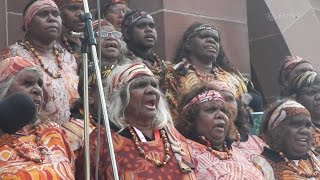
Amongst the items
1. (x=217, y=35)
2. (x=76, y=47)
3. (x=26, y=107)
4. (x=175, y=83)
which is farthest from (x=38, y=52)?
(x=26, y=107)

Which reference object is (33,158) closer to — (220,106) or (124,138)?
(124,138)

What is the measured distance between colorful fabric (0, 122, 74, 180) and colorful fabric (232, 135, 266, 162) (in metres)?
1.53

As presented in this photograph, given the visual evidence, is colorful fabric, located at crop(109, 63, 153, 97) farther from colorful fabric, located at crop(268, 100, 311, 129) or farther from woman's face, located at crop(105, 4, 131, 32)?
woman's face, located at crop(105, 4, 131, 32)

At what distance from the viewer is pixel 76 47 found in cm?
717

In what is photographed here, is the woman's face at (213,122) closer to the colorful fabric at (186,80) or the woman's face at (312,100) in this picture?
the colorful fabric at (186,80)

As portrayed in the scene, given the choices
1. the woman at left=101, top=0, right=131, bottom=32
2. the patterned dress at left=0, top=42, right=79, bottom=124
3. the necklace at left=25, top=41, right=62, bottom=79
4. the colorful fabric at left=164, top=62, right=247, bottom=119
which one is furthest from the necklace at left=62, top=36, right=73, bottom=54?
the colorful fabric at left=164, top=62, right=247, bottom=119

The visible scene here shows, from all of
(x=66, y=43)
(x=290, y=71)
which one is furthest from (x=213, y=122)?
(x=290, y=71)

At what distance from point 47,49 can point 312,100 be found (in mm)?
2215

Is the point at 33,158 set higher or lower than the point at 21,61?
lower

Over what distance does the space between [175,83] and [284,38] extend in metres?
3.64

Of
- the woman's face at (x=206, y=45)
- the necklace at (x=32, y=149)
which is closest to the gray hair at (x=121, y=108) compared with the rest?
the necklace at (x=32, y=149)

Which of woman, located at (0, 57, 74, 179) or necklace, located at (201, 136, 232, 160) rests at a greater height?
woman, located at (0, 57, 74, 179)

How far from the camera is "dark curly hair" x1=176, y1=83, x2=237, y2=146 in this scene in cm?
591

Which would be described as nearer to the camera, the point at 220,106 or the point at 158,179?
the point at 158,179
